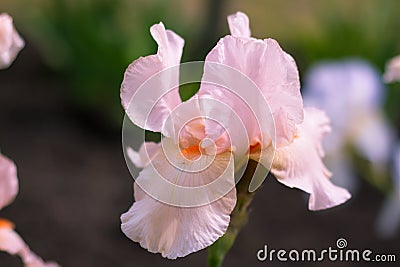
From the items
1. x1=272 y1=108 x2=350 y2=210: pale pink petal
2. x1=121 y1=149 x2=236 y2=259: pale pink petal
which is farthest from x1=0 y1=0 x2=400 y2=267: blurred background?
→ x1=121 y1=149 x2=236 y2=259: pale pink petal

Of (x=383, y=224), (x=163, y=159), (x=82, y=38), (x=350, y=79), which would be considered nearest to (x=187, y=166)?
(x=163, y=159)

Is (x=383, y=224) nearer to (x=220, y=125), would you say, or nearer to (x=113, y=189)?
(x=113, y=189)

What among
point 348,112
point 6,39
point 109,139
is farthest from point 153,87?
point 109,139

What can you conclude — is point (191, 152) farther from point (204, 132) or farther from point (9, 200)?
point (9, 200)

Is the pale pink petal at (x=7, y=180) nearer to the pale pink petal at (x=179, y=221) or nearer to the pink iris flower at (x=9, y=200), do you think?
the pink iris flower at (x=9, y=200)

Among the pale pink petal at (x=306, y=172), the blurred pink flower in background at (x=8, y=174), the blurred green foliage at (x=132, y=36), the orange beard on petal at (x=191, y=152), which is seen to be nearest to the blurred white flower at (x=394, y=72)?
the pale pink petal at (x=306, y=172)
